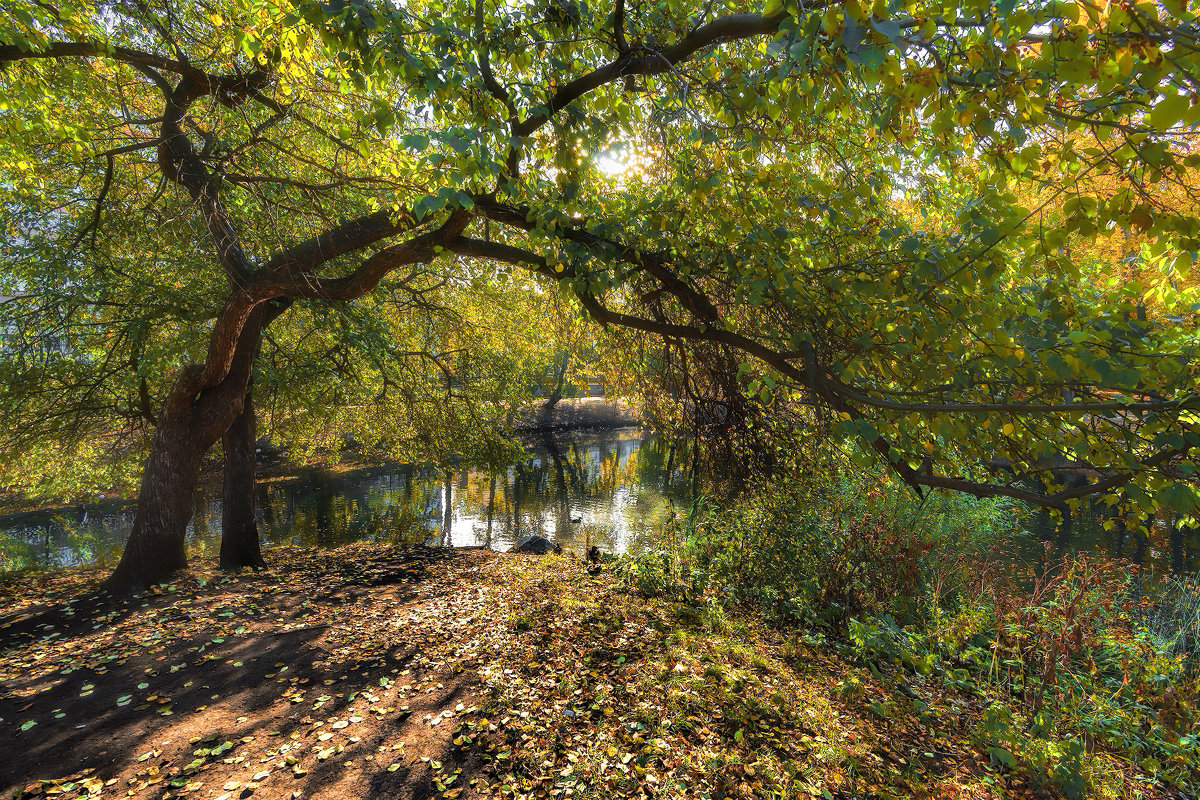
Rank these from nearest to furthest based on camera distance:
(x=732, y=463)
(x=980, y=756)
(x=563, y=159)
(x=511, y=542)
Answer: (x=563, y=159), (x=980, y=756), (x=732, y=463), (x=511, y=542)

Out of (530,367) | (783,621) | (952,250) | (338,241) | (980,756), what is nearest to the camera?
(952,250)

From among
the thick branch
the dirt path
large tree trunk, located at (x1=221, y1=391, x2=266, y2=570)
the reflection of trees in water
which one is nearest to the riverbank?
large tree trunk, located at (x1=221, y1=391, x2=266, y2=570)

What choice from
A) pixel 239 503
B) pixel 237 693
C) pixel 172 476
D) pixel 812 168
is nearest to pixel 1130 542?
pixel 812 168

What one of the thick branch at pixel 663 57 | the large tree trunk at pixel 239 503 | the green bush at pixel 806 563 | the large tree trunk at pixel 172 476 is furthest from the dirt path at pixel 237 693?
the thick branch at pixel 663 57

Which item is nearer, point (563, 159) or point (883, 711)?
point (563, 159)

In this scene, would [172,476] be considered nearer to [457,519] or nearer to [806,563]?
[806,563]

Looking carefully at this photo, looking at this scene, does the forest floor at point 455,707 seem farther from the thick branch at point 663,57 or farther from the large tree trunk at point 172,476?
the thick branch at point 663,57

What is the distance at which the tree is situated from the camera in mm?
2115

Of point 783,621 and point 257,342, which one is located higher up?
point 257,342

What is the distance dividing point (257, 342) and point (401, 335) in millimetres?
3293

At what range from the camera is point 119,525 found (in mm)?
15055

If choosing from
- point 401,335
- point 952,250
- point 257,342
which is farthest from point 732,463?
point 401,335

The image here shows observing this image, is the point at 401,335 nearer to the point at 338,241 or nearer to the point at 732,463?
the point at 338,241

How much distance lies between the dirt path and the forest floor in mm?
19
